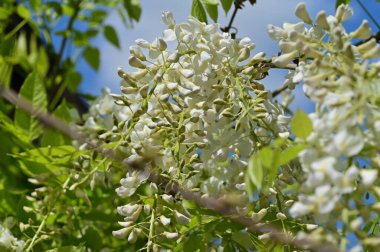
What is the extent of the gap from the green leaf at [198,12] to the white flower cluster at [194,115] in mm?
123

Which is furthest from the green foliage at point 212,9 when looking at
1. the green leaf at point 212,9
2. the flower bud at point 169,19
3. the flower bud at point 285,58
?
the flower bud at point 285,58

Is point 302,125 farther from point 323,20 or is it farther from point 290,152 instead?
point 323,20

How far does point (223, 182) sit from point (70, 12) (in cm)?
179

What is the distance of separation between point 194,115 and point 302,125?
1.22 ft

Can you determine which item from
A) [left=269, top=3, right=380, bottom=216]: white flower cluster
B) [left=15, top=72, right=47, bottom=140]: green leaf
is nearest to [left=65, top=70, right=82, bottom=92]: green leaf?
[left=15, top=72, right=47, bottom=140]: green leaf

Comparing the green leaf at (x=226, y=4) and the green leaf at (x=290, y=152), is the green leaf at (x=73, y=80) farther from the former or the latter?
the green leaf at (x=290, y=152)

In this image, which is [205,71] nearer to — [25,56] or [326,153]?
[326,153]

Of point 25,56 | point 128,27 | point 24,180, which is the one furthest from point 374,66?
point 25,56

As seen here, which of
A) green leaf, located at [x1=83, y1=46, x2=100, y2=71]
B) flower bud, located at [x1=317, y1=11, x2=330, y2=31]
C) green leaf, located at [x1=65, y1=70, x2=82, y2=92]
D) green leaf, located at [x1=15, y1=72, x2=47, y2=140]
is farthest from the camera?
green leaf, located at [x1=83, y1=46, x2=100, y2=71]

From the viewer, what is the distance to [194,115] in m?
1.17

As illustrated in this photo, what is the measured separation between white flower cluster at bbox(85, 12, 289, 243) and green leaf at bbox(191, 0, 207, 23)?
123mm

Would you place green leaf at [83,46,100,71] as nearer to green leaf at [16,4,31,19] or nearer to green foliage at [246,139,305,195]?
green leaf at [16,4,31,19]

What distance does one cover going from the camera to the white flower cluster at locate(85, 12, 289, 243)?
3.77 feet

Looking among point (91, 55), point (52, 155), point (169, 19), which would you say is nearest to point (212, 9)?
point (169, 19)
